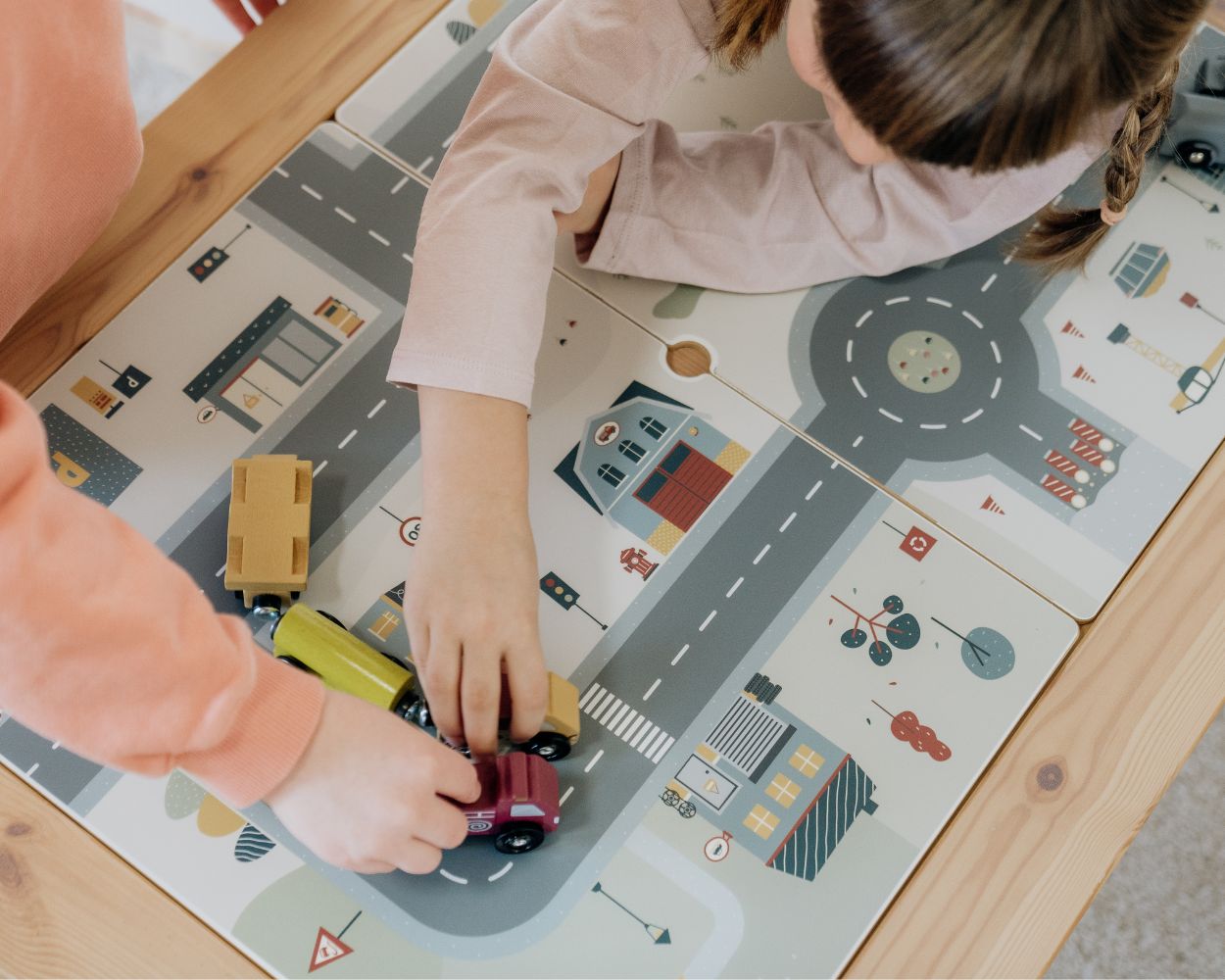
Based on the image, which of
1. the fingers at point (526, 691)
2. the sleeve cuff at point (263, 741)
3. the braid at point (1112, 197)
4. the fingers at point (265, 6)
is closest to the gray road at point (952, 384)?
the braid at point (1112, 197)

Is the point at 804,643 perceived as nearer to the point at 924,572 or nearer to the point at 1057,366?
the point at 924,572

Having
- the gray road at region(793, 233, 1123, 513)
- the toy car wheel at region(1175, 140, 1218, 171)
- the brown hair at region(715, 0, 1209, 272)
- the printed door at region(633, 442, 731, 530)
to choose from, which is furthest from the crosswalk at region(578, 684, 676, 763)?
the toy car wheel at region(1175, 140, 1218, 171)

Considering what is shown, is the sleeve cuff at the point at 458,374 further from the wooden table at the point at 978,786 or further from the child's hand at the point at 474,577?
the wooden table at the point at 978,786

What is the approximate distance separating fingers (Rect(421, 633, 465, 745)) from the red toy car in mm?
32

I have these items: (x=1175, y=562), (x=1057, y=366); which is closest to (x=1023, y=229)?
(x=1057, y=366)

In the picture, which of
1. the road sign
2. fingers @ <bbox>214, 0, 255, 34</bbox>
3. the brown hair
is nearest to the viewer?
the brown hair

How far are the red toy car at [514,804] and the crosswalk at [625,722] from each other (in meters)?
0.05

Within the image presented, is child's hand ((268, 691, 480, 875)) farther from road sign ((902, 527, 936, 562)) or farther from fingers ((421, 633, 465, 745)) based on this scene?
road sign ((902, 527, 936, 562))

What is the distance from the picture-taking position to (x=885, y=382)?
29.1 inches

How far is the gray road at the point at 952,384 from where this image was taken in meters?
0.72

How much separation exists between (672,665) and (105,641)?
0.32 metres

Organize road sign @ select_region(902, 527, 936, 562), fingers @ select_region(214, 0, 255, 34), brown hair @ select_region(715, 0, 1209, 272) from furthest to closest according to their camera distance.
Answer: fingers @ select_region(214, 0, 255, 34) < road sign @ select_region(902, 527, 936, 562) < brown hair @ select_region(715, 0, 1209, 272)

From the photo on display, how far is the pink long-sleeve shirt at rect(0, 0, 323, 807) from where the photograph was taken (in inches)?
19.2

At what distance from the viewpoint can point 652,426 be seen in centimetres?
72
